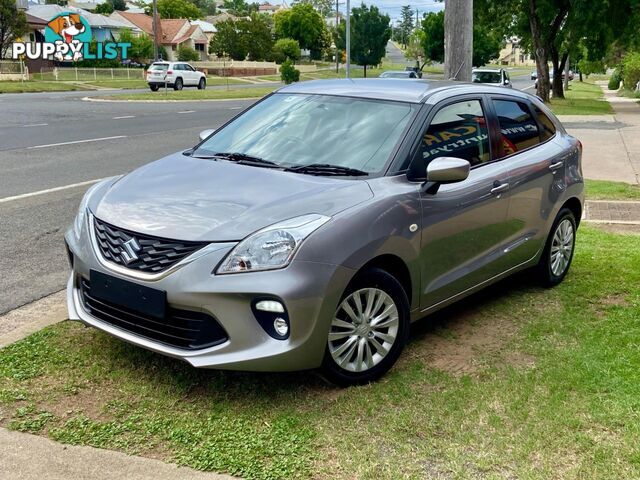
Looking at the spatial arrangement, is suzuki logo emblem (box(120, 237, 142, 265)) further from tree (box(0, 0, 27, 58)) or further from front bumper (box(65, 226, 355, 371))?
tree (box(0, 0, 27, 58))

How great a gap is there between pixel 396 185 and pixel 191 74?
40562 millimetres

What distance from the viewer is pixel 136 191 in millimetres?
4180

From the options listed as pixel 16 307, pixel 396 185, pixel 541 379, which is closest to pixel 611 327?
pixel 541 379

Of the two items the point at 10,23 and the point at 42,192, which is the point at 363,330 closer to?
the point at 42,192

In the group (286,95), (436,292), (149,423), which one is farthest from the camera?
(286,95)

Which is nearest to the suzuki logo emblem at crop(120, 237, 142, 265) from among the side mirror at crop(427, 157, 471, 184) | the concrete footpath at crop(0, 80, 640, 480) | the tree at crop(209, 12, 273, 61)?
the concrete footpath at crop(0, 80, 640, 480)

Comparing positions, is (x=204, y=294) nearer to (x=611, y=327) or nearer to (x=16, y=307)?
(x=16, y=307)

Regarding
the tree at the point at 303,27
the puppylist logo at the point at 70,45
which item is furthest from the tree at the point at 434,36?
the tree at the point at 303,27

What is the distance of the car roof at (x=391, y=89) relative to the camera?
486cm

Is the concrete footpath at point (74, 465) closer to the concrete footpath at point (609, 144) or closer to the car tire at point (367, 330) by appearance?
the car tire at point (367, 330)

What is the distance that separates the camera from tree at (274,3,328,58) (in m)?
94.9

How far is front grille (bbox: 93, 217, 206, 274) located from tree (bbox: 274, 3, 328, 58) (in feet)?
309

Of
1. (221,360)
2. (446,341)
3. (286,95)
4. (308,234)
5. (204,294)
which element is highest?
(286,95)

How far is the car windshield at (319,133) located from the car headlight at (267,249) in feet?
2.89
